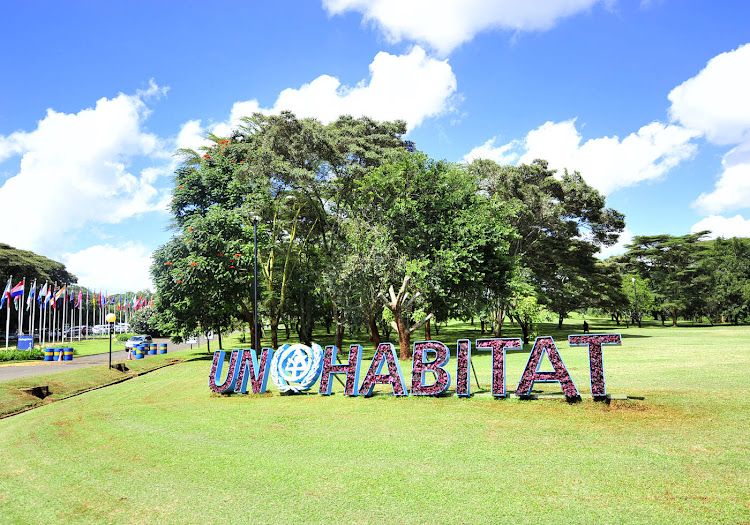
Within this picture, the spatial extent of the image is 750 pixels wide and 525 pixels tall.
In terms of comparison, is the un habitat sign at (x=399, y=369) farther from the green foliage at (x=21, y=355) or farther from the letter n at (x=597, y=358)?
the green foliage at (x=21, y=355)

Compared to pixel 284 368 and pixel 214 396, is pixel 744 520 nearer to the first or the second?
pixel 284 368

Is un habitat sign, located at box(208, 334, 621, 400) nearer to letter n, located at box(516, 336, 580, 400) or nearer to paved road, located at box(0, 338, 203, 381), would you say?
letter n, located at box(516, 336, 580, 400)

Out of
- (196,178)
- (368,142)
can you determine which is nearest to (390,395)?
(368,142)

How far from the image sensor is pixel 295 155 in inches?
1195

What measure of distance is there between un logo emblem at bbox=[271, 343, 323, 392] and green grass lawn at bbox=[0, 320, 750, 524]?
1.09 metres

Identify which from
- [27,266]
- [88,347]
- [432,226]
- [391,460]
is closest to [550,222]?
[432,226]

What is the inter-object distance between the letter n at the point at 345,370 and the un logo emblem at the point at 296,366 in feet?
0.77

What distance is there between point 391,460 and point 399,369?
6.33 m

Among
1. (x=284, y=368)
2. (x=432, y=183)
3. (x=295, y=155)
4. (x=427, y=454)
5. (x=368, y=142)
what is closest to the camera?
(x=427, y=454)

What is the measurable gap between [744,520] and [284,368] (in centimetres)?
1306

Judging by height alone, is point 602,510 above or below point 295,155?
below

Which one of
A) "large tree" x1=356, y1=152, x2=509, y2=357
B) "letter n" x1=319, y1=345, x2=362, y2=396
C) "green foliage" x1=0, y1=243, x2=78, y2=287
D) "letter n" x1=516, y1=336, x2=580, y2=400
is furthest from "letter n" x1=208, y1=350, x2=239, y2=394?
"green foliage" x1=0, y1=243, x2=78, y2=287

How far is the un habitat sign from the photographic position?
1298cm

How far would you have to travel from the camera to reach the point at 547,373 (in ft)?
42.8
